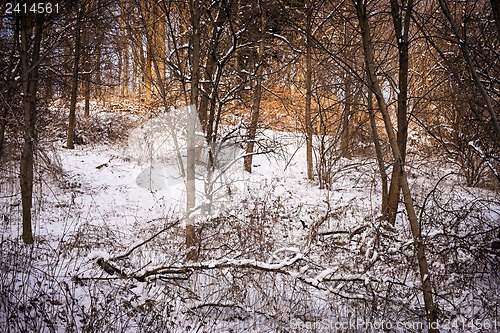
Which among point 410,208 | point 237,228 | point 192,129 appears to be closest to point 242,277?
point 410,208

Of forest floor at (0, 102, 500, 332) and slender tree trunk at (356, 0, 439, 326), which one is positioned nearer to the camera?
slender tree trunk at (356, 0, 439, 326)

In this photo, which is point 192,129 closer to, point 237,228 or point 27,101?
point 237,228

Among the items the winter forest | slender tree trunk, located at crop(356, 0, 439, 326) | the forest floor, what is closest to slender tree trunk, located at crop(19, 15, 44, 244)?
the winter forest

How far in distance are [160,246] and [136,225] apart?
63.7 inches

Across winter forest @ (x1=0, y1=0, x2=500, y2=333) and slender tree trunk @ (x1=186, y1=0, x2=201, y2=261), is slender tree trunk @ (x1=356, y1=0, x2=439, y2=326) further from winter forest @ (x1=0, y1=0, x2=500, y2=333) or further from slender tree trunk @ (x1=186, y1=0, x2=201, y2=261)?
slender tree trunk @ (x1=186, y1=0, x2=201, y2=261)

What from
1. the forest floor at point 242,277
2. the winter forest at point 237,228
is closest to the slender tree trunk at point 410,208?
the winter forest at point 237,228

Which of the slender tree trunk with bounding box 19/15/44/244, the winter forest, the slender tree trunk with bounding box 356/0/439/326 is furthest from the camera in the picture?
the slender tree trunk with bounding box 19/15/44/244

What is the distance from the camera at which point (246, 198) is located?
912 cm

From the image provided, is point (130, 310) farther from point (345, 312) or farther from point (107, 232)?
point (107, 232)

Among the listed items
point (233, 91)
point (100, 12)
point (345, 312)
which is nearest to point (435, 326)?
point (345, 312)

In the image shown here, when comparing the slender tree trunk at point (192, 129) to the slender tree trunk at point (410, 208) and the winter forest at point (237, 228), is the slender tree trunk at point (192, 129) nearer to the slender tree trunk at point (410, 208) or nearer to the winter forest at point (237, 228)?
the winter forest at point (237, 228)

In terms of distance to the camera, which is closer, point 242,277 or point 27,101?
point 242,277

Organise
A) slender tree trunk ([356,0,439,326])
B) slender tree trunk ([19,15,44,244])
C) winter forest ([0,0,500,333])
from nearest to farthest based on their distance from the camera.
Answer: slender tree trunk ([356,0,439,326]) → winter forest ([0,0,500,333]) → slender tree trunk ([19,15,44,244])

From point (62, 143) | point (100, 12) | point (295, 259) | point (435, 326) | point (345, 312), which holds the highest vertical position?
point (100, 12)
